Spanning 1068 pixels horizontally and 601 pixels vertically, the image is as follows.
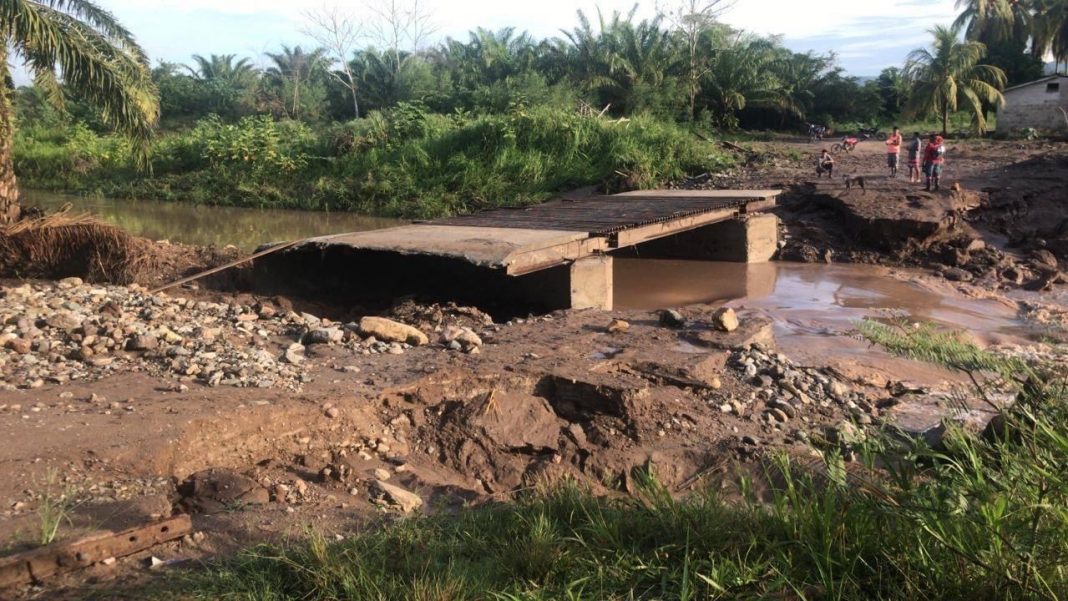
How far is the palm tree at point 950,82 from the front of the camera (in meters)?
25.8

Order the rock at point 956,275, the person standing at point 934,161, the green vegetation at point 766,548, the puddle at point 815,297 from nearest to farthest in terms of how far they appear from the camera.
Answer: the green vegetation at point 766,548
the puddle at point 815,297
the rock at point 956,275
the person standing at point 934,161

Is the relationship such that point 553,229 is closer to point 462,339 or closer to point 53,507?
point 462,339

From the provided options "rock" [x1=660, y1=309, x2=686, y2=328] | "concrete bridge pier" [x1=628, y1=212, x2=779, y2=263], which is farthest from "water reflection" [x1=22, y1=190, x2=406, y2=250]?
"rock" [x1=660, y1=309, x2=686, y2=328]

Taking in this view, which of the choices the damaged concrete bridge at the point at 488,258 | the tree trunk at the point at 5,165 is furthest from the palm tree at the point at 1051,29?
the tree trunk at the point at 5,165

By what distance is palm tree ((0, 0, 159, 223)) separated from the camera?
34.3 feet

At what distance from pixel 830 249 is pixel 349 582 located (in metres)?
12.7

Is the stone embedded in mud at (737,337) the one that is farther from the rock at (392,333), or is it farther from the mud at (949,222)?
the mud at (949,222)

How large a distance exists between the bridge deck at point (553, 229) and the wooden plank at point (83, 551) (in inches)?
185

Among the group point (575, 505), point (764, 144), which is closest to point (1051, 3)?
point (764, 144)

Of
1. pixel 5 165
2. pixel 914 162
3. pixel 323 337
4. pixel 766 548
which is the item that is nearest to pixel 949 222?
pixel 914 162

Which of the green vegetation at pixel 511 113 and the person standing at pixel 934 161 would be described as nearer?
the person standing at pixel 934 161

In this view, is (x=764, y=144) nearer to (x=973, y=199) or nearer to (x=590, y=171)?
(x=590, y=171)

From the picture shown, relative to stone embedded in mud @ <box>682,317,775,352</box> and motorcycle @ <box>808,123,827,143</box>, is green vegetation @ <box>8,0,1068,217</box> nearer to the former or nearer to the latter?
motorcycle @ <box>808,123,827,143</box>

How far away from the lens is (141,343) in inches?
245
